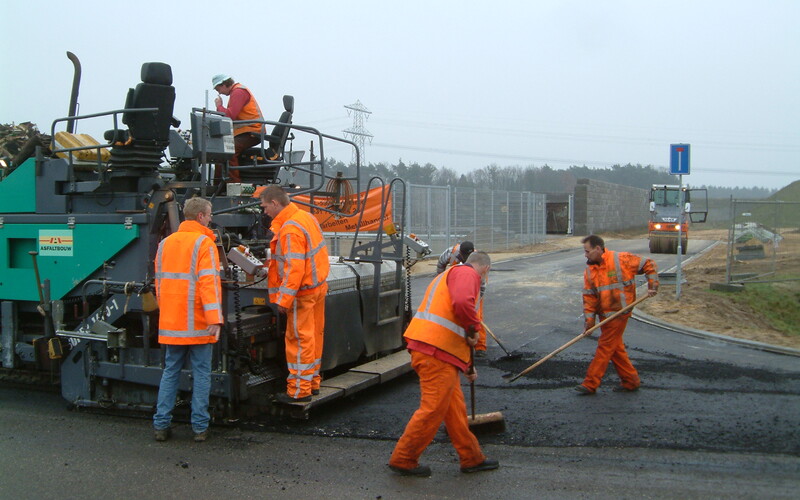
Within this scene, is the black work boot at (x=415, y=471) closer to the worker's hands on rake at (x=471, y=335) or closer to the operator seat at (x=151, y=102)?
the worker's hands on rake at (x=471, y=335)

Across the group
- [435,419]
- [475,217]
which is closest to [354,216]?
[435,419]

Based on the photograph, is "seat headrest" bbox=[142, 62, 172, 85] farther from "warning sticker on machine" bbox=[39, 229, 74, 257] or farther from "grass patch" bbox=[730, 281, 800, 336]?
"grass patch" bbox=[730, 281, 800, 336]

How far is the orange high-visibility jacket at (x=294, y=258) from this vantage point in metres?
5.74

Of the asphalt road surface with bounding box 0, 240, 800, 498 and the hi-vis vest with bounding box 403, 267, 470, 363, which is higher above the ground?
the hi-vis vest with bounding box 403, 267, 470, 363

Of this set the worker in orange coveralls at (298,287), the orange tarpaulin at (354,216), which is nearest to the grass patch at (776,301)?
the orange tarpaulin at (354,216)

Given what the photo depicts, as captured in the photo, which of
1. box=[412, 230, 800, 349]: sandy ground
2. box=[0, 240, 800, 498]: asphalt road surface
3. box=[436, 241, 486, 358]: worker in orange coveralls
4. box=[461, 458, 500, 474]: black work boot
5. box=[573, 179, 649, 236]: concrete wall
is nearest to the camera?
box=[0, 240, 800, 498]: asphalt road surface

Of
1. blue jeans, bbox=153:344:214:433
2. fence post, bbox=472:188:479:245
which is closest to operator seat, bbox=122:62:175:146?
blue jeans, bbox=153:344:214:433

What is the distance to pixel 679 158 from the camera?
12.1 metres

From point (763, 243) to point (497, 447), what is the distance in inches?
456

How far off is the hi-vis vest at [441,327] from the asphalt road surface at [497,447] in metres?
0.88

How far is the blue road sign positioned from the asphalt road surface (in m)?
4.85

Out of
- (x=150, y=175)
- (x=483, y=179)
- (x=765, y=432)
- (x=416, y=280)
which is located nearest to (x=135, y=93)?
(x=150, y=175)

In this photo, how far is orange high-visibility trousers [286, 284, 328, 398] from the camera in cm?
579

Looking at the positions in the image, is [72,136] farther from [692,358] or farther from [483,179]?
[483,179]
